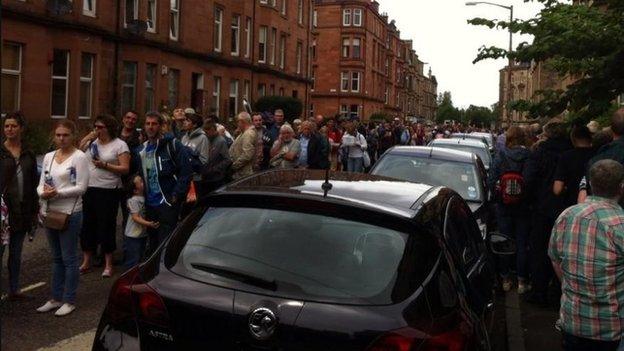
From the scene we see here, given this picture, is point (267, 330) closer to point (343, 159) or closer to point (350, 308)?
point (350, 308)

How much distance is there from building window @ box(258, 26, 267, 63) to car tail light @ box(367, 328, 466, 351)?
128 ft

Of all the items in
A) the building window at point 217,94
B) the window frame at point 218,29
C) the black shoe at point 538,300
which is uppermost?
the window frame at point 218,29

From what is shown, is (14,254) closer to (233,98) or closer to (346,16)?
(233,98)

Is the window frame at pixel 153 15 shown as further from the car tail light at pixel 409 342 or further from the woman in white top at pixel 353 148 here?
the car tail light at pixel 409 342

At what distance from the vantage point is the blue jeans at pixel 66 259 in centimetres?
655

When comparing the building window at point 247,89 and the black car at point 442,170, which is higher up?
the building window at point 247,89

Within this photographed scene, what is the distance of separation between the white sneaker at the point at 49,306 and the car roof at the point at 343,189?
341 centimetres

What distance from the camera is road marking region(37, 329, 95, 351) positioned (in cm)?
567

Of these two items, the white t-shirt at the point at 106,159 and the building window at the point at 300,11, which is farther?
the building window at the point at 300,11

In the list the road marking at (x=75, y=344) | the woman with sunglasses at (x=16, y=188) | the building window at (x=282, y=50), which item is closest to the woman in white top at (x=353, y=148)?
the woman with sunglasses at (x=16, y=188)

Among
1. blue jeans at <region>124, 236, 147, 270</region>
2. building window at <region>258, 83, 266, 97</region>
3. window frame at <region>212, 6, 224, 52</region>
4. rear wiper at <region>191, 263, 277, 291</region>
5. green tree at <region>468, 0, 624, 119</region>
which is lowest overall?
blue jeans at <region>124, 236, 147, 270</region>

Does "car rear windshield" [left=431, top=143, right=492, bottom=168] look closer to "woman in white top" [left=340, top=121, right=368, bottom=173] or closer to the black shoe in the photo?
"woman in white top" [left=340, top=121, right=368, bottom=173]

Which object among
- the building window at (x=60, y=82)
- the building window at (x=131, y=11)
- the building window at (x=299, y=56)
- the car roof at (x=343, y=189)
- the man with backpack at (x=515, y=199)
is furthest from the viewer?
the building window at (x=299, y=56)

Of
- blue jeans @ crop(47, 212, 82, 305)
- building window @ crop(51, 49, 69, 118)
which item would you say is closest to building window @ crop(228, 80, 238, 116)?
building window @ crop(51, 49, 69, 118)
